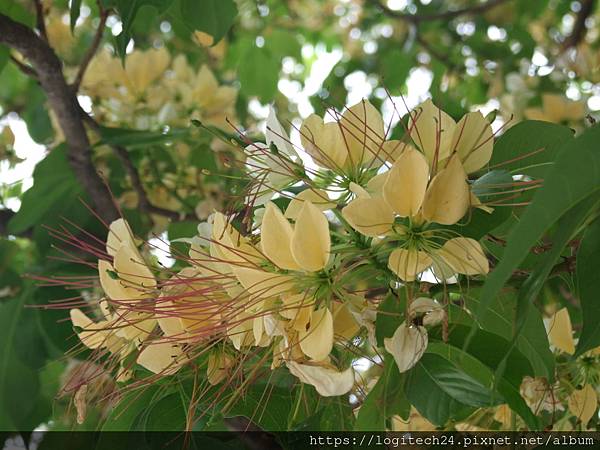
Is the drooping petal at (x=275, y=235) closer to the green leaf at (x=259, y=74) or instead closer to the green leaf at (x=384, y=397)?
the green leaf at (x=384, y=397)

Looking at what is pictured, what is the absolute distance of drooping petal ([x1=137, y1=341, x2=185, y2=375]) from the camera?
605 mm

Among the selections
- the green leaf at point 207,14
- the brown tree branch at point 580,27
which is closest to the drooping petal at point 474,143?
the green leaf at point 207,14

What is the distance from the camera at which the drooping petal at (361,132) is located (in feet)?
2.03

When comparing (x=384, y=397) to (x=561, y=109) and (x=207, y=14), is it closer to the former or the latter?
(x=207, y=14)

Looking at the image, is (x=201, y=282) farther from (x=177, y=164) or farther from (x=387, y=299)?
(x=177, y=164)

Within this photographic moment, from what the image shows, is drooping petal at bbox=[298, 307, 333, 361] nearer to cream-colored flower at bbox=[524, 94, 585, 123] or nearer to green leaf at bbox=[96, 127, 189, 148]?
green leaf at bbox=[96, 127, 189, 148]

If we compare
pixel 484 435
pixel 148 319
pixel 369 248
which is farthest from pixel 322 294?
pixel 484 435

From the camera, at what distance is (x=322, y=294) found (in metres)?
0.56

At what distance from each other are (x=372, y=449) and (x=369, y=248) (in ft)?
0.59

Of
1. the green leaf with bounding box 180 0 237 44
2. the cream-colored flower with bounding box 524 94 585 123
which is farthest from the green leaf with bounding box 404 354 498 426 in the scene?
the cream-colored flower with bounding box 524 94 585 123

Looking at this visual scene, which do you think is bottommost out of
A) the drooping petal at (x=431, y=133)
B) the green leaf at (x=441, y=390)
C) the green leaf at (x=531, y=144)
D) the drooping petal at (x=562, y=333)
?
the drooping petal at (x=562, y=333)

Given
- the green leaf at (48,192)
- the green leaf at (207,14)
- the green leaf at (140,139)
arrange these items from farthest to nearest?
the green leaf at (48,192), the green leaf at (140,139), the green leaf at (207,14)

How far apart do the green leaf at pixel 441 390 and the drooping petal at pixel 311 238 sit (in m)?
0.12

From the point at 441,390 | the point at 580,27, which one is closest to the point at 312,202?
the point at 441,390
